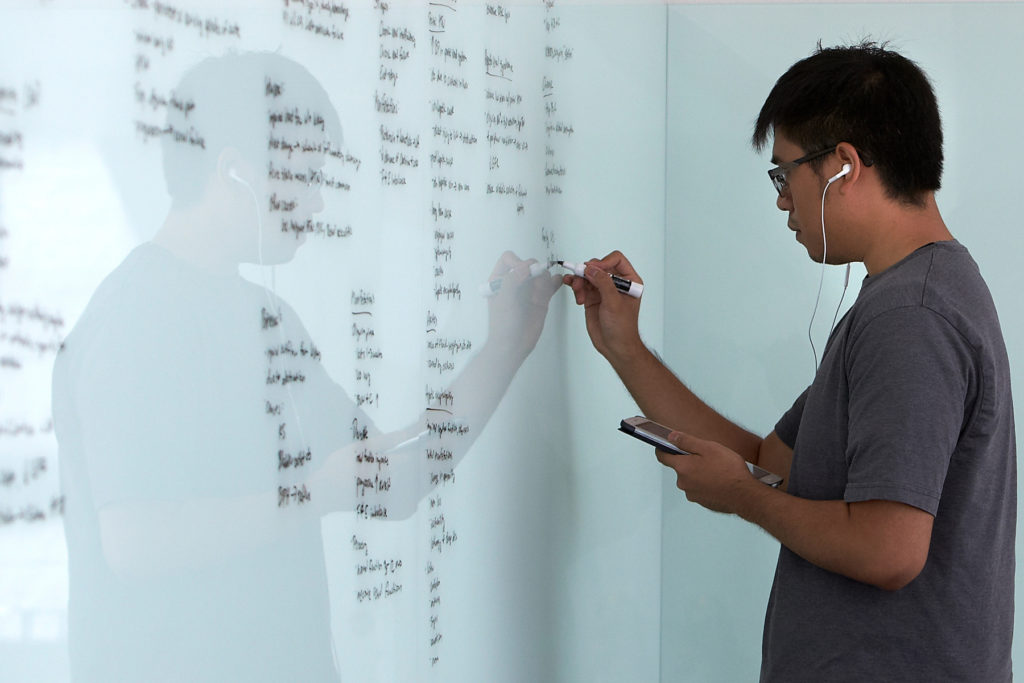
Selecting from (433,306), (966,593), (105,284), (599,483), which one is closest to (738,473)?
→ (966,593)

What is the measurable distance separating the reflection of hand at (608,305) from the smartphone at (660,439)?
22 centimetres

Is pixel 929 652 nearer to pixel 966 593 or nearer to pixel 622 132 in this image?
pixel 966 593

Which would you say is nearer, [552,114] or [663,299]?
[552,114]

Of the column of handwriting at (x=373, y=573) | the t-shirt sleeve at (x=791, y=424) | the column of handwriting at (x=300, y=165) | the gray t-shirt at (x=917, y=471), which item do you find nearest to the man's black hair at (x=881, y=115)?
the gray t-shirt at (x=917, y=471)

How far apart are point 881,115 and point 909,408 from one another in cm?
37

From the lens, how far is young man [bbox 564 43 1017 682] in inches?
34.9

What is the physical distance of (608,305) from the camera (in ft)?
4.60

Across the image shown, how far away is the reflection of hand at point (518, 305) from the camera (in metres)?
1.23

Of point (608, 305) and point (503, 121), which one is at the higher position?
point (503, 121)

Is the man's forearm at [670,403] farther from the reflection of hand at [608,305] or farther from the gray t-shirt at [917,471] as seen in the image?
the gray t-shirt at [917,471]

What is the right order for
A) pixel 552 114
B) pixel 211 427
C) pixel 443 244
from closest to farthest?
pixel 211 427
pixel 443 244
pixel 552 114

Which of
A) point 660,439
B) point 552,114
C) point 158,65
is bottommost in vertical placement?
point 660,439

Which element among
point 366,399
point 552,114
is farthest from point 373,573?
point 552,114

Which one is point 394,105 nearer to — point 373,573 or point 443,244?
point 443,244
